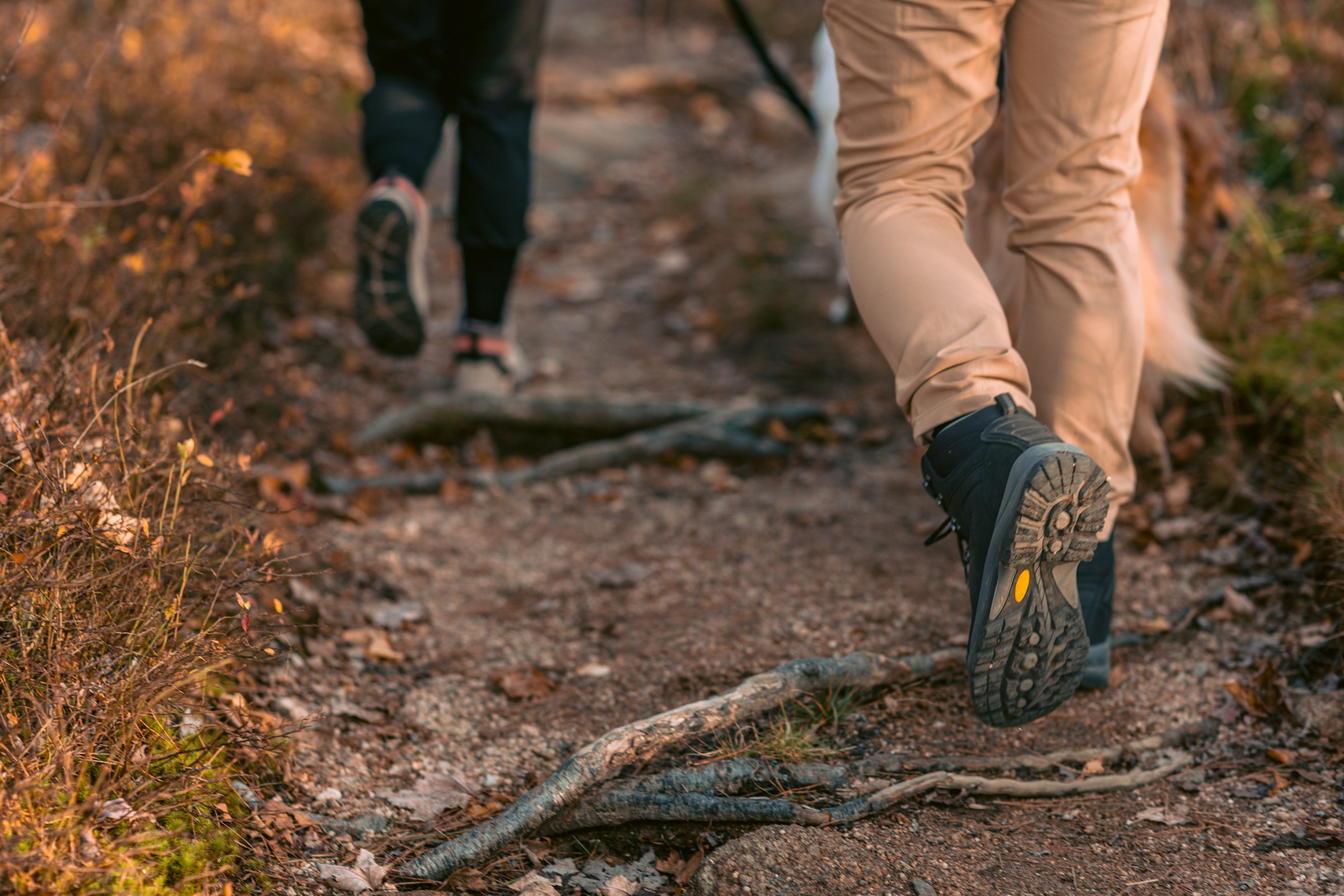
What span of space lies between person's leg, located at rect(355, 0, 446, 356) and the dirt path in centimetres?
53

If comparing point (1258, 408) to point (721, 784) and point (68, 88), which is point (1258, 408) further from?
point (68, 88)

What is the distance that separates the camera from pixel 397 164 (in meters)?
2.92

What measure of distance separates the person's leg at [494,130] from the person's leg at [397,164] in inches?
4.1

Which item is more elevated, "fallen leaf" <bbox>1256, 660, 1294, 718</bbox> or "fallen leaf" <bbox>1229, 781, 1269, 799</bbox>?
"fallen leaf" <bbox>1256, 660, 1294, 718</bbox>

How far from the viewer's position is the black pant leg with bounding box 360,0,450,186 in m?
2.87

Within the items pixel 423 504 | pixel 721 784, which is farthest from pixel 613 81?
pixel 721 784

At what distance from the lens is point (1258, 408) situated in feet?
8.70

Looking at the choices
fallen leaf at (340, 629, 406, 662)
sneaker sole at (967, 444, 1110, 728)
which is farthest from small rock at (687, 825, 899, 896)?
fallen leaf at (340, 629, 406, 662)

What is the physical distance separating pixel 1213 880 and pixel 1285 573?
101 centimetres

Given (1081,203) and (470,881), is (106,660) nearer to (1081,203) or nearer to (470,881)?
(470,881)

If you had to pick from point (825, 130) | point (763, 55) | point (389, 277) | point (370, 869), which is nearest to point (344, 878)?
point (370, 869)

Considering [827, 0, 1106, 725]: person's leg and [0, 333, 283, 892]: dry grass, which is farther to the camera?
[827, 0, 1106, 725]: person's leg

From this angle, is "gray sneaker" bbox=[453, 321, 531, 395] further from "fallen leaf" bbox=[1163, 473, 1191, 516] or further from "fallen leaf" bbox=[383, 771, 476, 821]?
"fallen leaf" bbox=[1163, 473, 1191, 516]

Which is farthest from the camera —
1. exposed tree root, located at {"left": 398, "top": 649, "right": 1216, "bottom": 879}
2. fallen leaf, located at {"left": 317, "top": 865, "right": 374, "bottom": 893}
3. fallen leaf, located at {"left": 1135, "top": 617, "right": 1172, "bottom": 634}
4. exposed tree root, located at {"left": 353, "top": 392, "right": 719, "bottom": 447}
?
exposed tree root, located at {"left": 353, "top": 392, "right": 719, "bottom": 447}
